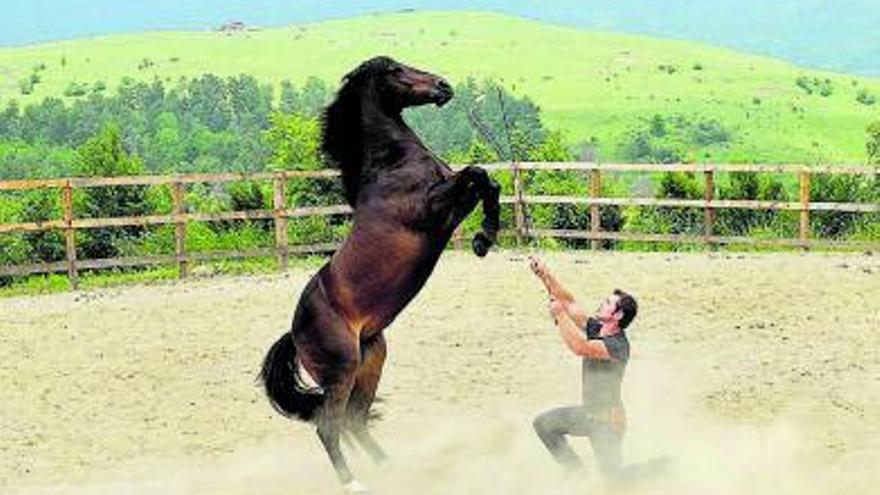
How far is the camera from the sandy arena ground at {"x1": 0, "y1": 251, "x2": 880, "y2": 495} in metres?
6.99

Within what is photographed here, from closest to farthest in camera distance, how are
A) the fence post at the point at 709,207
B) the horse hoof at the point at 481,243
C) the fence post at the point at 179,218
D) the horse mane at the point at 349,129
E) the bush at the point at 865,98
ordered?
1. the horse hoof at the point at 481,243
2. the horse mane at the point at 349,129
3. the fence post at the point at 179,218
4. the fence post at the point at 709,207
5. the bush at the point at 865,98

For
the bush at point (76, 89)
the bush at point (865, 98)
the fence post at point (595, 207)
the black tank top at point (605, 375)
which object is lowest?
the bush at point (865, 98)

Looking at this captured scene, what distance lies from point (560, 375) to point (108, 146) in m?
19.9

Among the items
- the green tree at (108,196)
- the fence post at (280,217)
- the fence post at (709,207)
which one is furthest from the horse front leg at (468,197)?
the green tree at (108,196)

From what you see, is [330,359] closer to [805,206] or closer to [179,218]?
→ [179,218]

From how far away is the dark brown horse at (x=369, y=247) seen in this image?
6473mm

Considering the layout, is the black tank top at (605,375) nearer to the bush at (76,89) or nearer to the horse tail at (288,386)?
the horse tail at (288,386)

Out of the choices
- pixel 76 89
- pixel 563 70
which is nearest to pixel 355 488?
pixel 76 89

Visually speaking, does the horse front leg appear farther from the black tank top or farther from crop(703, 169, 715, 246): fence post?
crop(703, 169, 715, 246): fence post

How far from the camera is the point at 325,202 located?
68.8 feet

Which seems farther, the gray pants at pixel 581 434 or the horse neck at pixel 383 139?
the horse neck at pixel 383 139

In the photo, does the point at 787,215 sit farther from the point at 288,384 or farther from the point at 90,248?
the point at 288,384

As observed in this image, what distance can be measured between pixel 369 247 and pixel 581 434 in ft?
4.37

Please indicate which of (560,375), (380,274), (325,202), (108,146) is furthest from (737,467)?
(108,146)
